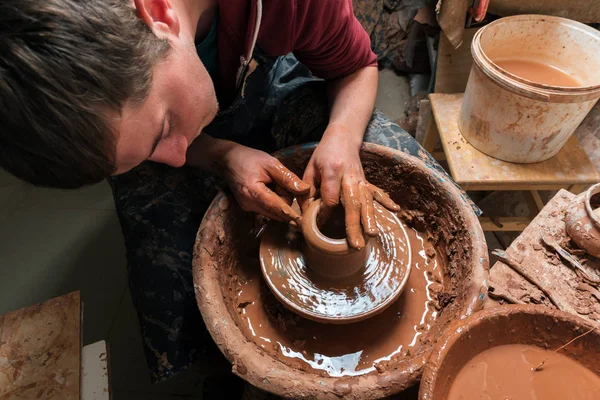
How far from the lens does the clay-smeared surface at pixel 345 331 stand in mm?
1317

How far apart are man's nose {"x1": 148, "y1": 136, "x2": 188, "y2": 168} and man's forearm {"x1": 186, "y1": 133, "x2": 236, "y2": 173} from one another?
36 centimetres

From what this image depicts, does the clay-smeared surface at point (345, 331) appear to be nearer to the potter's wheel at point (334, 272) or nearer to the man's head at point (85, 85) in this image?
the potter's wheel at point (334, 272)

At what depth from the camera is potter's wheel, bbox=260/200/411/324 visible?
1.25 metres

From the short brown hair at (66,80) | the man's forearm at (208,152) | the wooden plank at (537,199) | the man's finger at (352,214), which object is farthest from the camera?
the wooden plank at (537,199)

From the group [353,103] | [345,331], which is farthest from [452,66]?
[345,331]

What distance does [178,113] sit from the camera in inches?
38.7

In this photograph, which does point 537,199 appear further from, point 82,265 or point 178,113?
point 82,265

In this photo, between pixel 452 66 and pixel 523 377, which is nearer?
pixel 523 377

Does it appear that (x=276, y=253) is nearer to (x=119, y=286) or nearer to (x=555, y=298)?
(x=555, y=298)

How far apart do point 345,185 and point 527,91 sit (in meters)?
0.84

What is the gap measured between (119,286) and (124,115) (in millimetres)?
1788

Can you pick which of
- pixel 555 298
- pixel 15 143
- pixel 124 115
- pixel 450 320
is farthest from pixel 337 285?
pixel 15 143

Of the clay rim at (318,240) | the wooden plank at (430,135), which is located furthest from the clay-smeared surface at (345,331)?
the wooden plank at (430,135)

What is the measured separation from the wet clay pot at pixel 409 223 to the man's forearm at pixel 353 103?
0.31 ft
